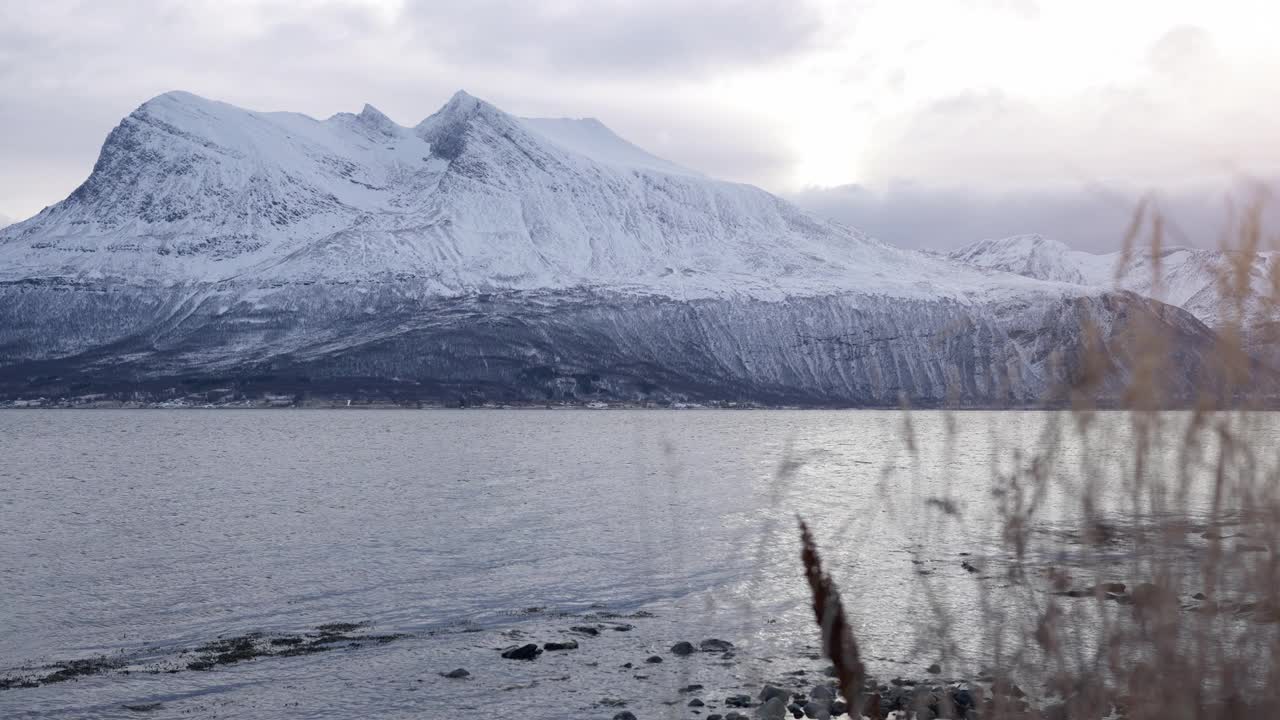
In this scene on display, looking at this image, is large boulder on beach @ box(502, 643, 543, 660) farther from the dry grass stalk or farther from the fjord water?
the dry grass stalk

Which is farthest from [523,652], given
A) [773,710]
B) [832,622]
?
[832,622]

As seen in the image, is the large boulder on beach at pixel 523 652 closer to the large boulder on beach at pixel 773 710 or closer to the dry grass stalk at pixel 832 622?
the large boulder on beach at pixel 773 710

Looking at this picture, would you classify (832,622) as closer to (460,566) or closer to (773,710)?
(773,710)

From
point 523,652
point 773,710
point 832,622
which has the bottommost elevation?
point 523,652

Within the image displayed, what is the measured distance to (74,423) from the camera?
188750 mm

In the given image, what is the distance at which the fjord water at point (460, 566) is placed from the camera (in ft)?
72.8

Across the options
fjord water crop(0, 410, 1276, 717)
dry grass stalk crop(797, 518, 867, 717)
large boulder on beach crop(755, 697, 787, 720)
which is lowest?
fjord water crop(0, 410, 1276, 717)

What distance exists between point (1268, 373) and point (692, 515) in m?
49.4

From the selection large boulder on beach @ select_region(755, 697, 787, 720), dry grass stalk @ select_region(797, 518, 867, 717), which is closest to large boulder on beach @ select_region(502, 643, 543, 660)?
large boulder on beach @ select_region(755, 697, 787, 720)

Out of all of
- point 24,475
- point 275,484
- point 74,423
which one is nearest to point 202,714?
point 275,484

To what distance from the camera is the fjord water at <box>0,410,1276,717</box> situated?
22.2 m

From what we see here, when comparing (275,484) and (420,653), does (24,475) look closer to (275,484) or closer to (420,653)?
(275,484)

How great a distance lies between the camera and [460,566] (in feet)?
134

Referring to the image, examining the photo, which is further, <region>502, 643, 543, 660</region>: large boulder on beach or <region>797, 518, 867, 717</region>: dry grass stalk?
<region>502, 643, 543, 660</region>: large boulder on beach
